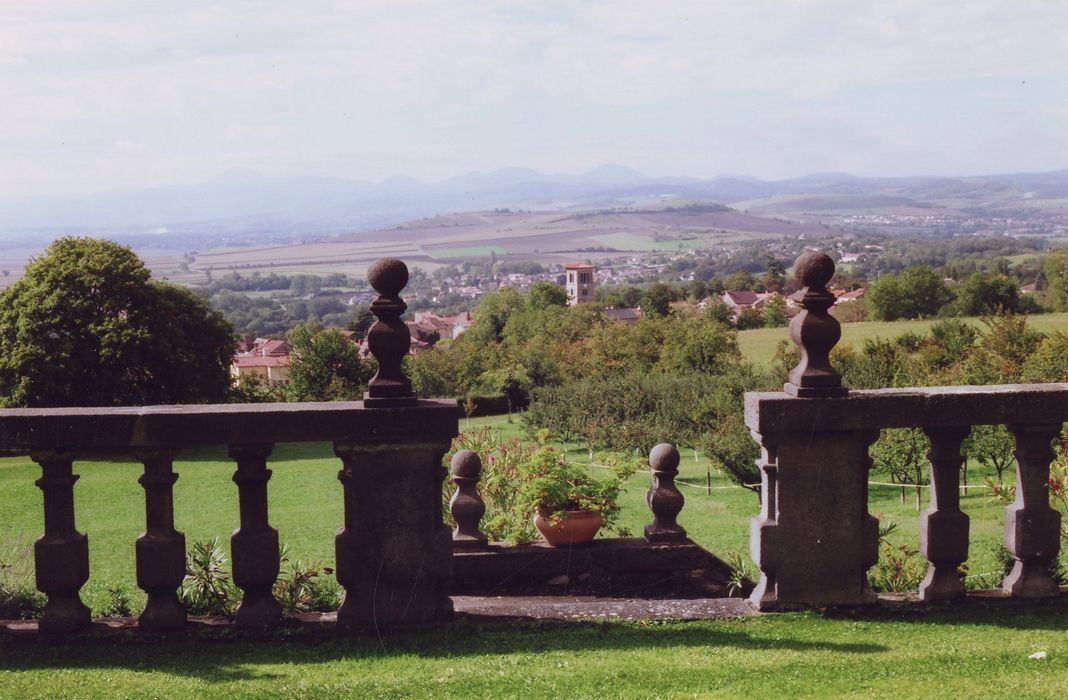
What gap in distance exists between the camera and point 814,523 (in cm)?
477

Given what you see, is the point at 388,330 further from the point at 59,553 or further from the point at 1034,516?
the point at 1034,516

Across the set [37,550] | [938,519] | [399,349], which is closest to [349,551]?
[399,349]

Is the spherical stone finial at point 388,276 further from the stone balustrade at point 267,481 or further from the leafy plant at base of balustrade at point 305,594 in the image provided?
the leafy plant at base of balustrade at point 305,594

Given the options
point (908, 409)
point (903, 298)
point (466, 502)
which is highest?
point (908, 409)

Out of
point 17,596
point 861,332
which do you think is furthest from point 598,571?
point 861,332

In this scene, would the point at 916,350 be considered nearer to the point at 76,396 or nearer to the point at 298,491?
the point at 298,491

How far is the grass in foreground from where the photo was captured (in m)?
3.76

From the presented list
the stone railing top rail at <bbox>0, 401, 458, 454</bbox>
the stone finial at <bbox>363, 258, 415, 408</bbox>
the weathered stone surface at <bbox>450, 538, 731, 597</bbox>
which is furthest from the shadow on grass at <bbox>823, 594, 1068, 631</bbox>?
the stone finial at <bbox>363, 258, 415, 408</bbox>

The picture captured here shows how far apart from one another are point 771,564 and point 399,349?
2.06 meters

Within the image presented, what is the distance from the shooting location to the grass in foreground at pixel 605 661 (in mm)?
3760

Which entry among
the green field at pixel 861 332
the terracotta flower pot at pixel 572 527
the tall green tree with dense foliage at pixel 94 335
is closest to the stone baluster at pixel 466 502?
the terracotta flower pot at pixel 572 527

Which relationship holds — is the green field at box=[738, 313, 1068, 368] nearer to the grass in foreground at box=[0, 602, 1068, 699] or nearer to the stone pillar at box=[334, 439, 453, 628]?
the grass in foreground at box=[0, 602, 1068, 699]

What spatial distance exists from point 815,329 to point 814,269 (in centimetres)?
28

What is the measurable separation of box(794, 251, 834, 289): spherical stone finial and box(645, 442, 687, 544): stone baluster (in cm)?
211
